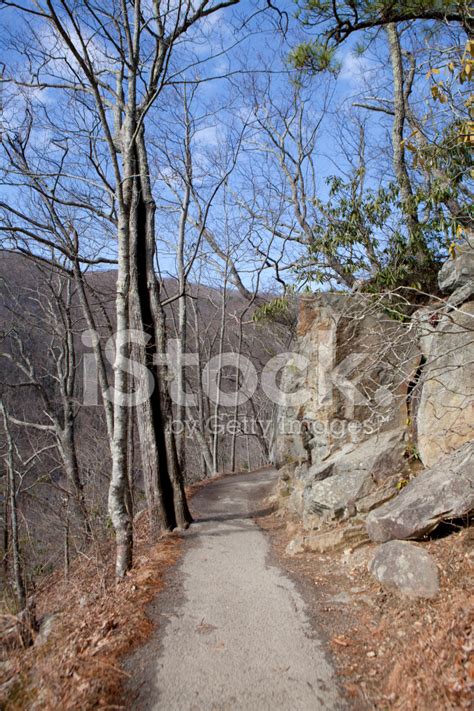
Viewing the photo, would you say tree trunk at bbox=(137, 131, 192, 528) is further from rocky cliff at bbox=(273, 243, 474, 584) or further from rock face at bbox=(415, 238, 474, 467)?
rock face at bbox=(415, 238, 474, 467)

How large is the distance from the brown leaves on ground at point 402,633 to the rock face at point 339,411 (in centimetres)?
115

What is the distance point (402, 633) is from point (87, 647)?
8.30 ft

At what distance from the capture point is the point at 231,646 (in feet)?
11.3

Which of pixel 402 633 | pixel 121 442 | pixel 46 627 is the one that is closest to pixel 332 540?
pixel 402 633

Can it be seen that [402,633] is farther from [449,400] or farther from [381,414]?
[449,400]

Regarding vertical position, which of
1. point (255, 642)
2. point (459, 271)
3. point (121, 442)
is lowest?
point (255, 642)

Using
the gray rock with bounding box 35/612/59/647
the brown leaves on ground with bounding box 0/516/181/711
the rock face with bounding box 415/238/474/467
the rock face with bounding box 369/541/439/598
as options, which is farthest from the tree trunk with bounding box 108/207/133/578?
the rock face with bounding box 415/238/474/467

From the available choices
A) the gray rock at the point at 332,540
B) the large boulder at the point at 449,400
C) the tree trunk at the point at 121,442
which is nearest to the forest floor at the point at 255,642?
the gray rock at the point at 332,540

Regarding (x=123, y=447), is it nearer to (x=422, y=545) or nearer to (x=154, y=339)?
(x=154, y=339)

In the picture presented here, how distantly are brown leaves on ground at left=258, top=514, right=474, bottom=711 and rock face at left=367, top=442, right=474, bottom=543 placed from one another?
192 mm

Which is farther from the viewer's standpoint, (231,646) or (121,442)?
(121,442)

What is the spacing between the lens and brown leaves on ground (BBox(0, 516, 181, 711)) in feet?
9.02

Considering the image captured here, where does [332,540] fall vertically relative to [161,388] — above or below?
below

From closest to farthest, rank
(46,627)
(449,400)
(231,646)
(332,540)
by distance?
(231,646) < (46,627) < (449,400) < (332,540)
